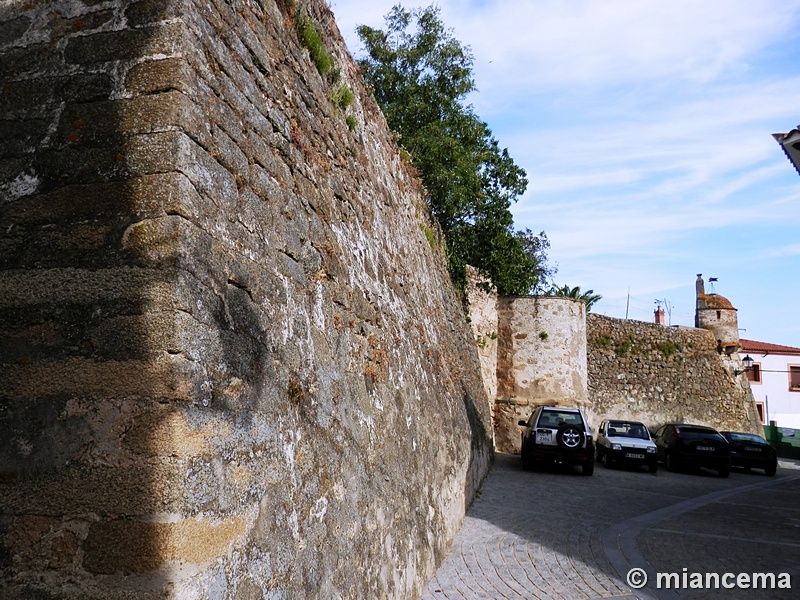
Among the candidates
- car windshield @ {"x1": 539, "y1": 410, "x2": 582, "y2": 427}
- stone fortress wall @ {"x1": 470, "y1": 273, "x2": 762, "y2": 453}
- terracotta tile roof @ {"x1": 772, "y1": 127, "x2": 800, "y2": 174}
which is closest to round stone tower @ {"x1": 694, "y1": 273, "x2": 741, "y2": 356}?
stone fortress wall @ {"x1": 470, "y1": 273, "x2": 762, "y2": 453}

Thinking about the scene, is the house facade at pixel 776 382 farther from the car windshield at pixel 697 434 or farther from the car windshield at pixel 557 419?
the car windshield at pixel 557 419

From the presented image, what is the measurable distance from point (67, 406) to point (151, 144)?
1176mm

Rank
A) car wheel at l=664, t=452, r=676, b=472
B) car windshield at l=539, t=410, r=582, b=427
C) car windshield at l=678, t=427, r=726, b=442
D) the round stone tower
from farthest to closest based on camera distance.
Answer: the round stone tower < car wheel at l=664, t=452, r=676, b=472 < car windshield at l=678, t=427, r=726, b=442 < car windshield at l=539, t=410, r=582, b=427

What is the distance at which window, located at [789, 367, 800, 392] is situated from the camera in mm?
47625

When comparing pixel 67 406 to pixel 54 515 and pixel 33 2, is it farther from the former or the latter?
pixel 33 2

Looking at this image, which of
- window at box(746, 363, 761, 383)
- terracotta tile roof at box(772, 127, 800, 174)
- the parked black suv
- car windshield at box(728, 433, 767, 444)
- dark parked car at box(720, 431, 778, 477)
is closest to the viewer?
terracotta tile roof at box(772, 127, 800, 174)

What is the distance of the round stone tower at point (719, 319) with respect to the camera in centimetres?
2917

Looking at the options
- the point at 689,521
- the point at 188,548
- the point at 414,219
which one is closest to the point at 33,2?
the point at 188,548

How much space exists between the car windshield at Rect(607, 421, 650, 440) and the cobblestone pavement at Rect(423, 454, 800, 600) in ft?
15.8

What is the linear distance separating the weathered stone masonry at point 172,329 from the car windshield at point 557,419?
1208 centimetres

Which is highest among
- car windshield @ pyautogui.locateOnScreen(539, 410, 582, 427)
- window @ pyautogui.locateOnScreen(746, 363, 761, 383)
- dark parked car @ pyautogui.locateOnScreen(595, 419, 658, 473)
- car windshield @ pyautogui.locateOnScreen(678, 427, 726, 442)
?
window @ pyautogui.locateOnScreen(746, 363, 761, 383)

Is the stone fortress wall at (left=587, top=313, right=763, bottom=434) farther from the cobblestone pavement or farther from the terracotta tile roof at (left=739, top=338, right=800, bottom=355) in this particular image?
the terracotta tile roof at (left=739, top=338, right=800, bottom=355)

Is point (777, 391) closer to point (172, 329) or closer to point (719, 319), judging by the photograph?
point (719, 319)

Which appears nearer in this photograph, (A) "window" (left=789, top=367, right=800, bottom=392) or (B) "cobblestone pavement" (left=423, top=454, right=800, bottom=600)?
(B) "cobblestone pavement" (left=423, top=454, right=800, bottom=600)
